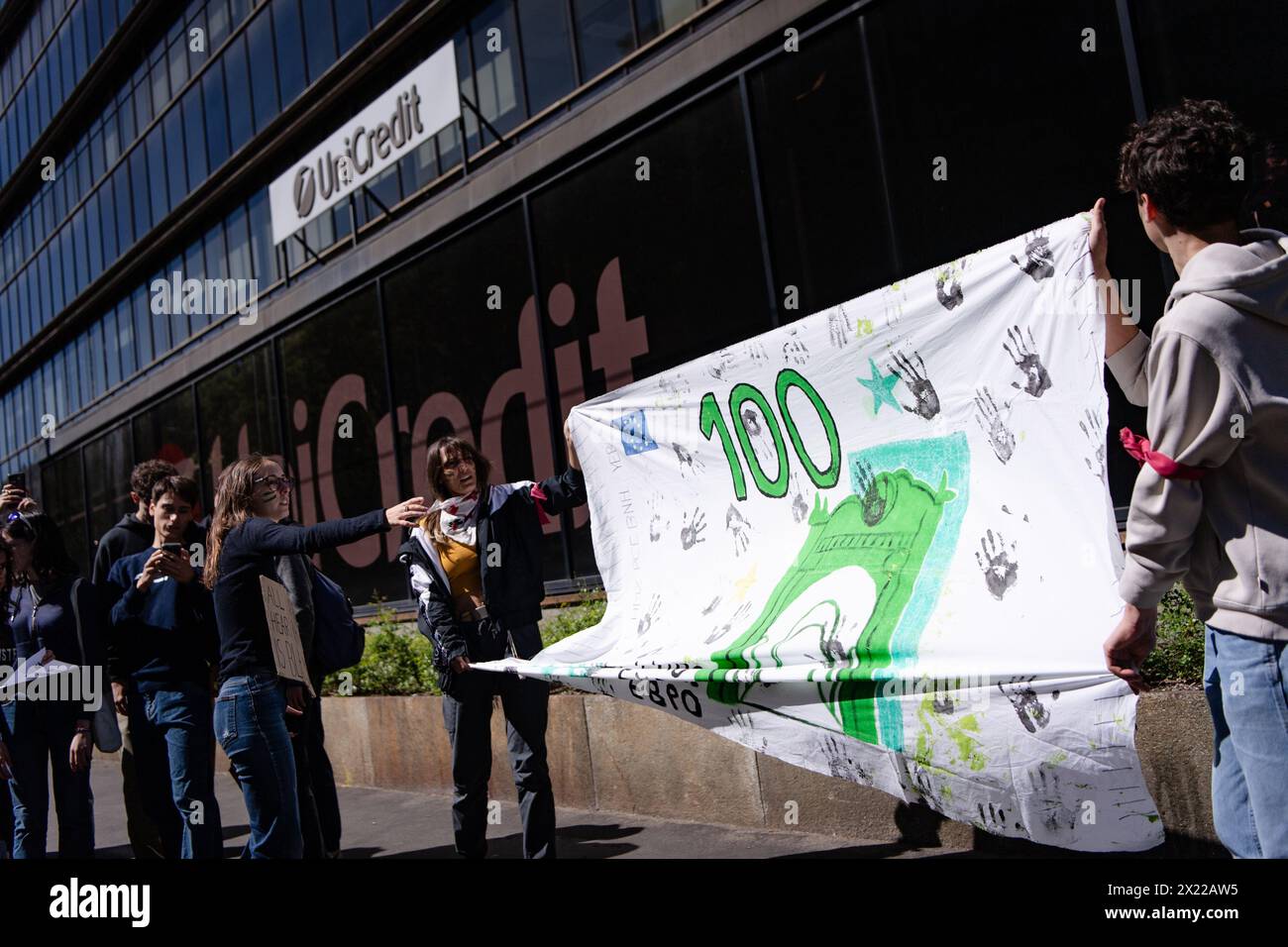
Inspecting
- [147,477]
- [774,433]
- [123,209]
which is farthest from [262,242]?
[774,433]

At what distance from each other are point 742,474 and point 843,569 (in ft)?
3.02

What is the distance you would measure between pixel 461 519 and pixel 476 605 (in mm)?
401

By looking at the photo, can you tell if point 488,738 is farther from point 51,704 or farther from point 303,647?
point 51,704

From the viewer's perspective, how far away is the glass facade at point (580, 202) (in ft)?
22.8

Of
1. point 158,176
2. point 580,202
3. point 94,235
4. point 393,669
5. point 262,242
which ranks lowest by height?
point 393,669

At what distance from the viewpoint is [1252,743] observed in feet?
7.41

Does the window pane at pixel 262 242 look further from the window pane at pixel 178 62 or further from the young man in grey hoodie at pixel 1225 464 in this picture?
the young man in grey hoodie at pixel 1225 464

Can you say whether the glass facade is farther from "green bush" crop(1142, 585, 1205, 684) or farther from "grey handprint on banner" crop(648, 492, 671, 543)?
"grey handprint on banner" crop(648, 492, 671, 543)

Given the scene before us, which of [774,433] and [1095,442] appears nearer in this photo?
[1095,442]

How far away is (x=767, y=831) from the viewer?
19.6ft

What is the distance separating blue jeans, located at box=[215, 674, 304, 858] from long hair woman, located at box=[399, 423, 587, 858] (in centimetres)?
93

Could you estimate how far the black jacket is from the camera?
5.23 metres
